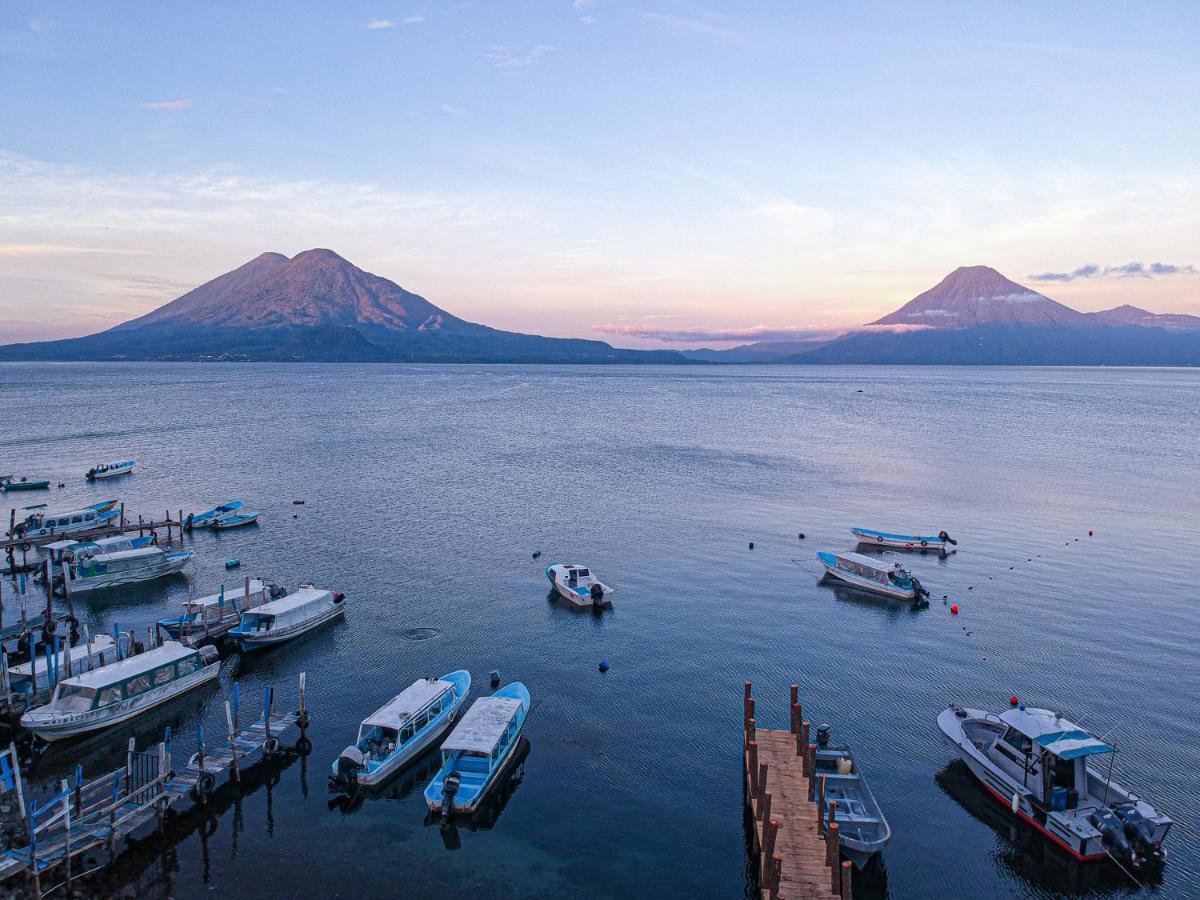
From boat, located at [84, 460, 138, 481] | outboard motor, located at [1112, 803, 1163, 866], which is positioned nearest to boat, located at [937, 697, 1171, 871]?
outboard motor, located at [1112, 803, 1163, 866]

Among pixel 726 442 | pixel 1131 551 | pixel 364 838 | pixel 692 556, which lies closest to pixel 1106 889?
pixel 364 838

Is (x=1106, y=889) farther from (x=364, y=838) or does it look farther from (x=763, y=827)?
(x=364, y=838)

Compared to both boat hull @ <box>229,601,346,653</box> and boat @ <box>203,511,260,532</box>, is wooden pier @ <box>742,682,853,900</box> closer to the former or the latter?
boat hull @ <box>229,601,346,653</box>

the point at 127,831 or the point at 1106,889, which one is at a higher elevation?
the point at 127,831

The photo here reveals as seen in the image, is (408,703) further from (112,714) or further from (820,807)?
(820,807)

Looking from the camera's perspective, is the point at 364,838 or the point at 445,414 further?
the point at 445,414

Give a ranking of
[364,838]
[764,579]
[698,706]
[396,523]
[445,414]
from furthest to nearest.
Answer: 1. [445,414]
2. [396,523]
3. [764,579]
4. [698,706]
5. [364,838]

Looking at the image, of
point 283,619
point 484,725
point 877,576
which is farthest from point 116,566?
point 877,576
